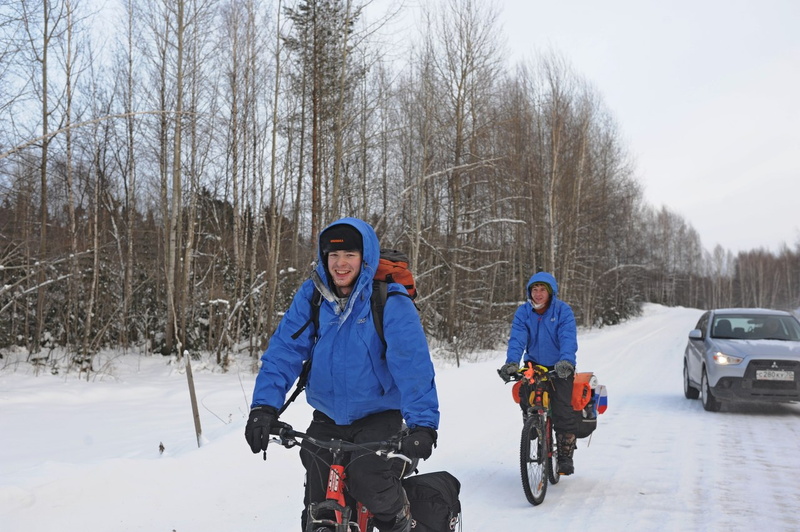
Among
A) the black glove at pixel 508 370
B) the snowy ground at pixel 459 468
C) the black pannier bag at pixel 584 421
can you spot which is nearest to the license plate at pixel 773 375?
the snowy ground at pixel 459 468

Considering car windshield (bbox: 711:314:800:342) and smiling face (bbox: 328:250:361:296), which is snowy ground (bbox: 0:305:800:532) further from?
smiling face (bbox: 328:250:361:296)

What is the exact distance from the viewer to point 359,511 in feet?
9.30

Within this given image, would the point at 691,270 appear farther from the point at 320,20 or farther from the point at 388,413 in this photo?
the point at 388,413

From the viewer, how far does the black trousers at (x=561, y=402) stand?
6.15 metres

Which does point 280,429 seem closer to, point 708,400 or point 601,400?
point 601,400

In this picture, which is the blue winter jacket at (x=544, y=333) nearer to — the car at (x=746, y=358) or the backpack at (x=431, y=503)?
the backpack at (x=431, y=503)

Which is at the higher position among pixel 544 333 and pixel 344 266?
pixel 344 266

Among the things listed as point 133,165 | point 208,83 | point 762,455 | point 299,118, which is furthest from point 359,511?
point 133,165

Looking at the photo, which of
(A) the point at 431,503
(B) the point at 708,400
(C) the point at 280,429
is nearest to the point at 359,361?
(C) the point at 280,429

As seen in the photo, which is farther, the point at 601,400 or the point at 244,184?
the point at 244,184

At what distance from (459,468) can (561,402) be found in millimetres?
1406

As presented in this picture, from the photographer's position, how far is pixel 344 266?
3.00 metres

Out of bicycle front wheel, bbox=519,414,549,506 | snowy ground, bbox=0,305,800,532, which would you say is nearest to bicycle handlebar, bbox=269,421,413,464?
snowy ground, bbox=0,305,800,532

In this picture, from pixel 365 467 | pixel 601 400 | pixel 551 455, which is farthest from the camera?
pixel 601 400
